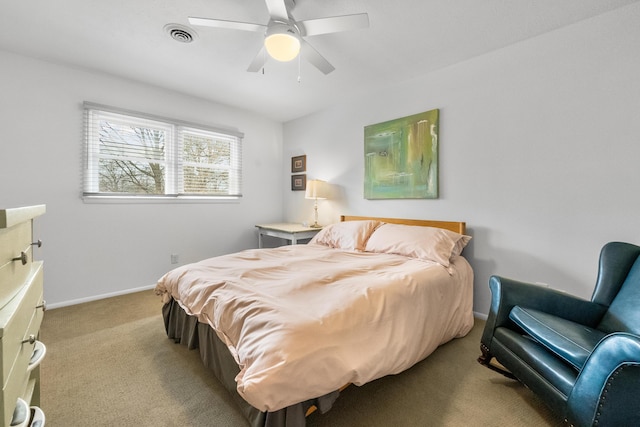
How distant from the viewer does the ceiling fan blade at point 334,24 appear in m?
1.67

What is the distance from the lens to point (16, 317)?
0.72 m

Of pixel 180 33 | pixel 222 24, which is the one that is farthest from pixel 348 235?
pixel 180 33

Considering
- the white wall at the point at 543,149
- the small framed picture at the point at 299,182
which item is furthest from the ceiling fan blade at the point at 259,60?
the small framed picture at the point at 299,182

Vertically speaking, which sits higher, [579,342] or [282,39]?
[282,39]

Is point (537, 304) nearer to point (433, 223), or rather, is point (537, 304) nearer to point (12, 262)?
point (433, 223)

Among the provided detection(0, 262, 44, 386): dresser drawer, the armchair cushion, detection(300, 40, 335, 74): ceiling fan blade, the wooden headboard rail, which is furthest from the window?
the armchair cushion

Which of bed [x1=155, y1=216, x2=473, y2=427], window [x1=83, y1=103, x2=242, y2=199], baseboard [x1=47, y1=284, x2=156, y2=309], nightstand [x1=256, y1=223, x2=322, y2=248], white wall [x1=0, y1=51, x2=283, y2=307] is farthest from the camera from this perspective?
Result: nightstand [x1=256, y1=223, x2=322, y2=248]

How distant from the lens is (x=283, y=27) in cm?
180

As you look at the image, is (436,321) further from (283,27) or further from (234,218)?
(234,218)

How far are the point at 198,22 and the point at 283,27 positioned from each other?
553mm

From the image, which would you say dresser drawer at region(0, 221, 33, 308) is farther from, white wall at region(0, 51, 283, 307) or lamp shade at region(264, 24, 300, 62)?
white wall at region(0, 51, 283, 307)

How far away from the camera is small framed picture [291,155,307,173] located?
4332mm

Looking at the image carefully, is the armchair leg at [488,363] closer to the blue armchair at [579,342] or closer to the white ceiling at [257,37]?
the blue armchair at [579,342]

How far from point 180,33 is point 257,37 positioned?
628 mm
